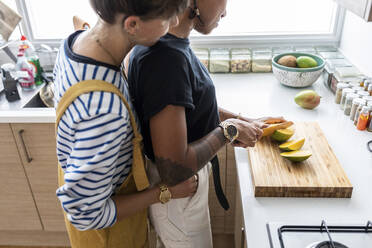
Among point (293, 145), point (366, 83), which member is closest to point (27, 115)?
point (293, 145)

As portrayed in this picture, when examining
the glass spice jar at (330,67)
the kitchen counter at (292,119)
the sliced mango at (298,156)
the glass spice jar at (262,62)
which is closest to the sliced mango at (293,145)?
the sliced mango at (298,156)

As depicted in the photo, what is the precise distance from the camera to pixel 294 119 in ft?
4.93

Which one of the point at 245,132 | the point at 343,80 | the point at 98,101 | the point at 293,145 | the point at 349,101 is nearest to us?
the point at 98,101

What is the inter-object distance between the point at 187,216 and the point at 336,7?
1387 millimetres

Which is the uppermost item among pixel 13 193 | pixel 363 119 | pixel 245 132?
pixel 245 132

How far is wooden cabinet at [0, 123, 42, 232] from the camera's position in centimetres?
165

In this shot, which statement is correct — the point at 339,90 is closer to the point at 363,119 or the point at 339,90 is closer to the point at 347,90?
the point at 347,90

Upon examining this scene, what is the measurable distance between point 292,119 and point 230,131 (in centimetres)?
57

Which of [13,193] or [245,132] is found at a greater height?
[245,132]

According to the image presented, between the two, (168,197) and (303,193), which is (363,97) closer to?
(303,193)

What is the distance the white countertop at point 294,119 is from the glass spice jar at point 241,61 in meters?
0.04

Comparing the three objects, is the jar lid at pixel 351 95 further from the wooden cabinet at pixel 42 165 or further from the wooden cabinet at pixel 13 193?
the wooden cabinet at pixel 13 193

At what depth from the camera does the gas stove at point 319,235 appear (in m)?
0.89

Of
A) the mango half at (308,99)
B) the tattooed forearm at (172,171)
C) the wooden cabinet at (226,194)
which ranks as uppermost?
the tattooed forearm at (172,171)
